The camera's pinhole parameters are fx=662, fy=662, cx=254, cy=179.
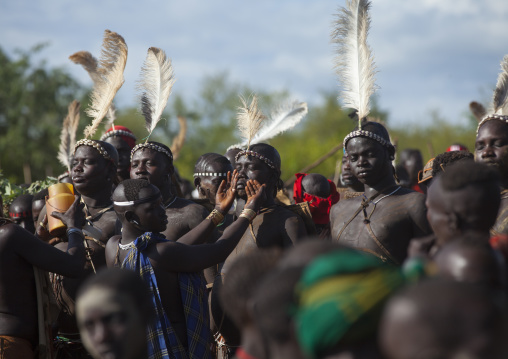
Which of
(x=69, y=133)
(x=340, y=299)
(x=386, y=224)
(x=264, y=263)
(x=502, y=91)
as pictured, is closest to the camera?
(x=340, y=299)

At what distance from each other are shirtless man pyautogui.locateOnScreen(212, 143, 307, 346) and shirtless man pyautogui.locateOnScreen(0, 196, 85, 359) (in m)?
1.35

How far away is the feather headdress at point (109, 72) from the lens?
7.24 metres

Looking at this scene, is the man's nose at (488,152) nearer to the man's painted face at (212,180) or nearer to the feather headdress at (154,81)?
the man's painted face at (212,180)

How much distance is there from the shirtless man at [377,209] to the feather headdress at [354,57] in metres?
0.53

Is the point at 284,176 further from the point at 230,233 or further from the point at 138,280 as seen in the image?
the point at 138,280

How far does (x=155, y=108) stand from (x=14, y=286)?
3126 mm

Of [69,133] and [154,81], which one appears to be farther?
[69,133]

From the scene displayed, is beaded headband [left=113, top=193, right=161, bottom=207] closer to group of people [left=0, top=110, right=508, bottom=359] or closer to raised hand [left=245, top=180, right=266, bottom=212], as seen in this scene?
group of people [left=0, top=110, right=508, bottom=359]

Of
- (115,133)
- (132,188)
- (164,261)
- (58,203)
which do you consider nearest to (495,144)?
(164,261)

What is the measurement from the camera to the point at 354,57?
5988mm

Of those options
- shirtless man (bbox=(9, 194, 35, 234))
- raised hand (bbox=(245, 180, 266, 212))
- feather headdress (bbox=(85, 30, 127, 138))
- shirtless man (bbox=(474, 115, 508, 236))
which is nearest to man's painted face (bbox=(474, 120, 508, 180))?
shirtless man (bbox=(474, 115, 508, 236))

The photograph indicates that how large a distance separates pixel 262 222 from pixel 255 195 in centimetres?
35

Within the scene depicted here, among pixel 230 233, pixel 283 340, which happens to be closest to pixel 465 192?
pixel 283 340

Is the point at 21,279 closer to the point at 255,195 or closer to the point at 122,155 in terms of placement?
the point at 255,195
